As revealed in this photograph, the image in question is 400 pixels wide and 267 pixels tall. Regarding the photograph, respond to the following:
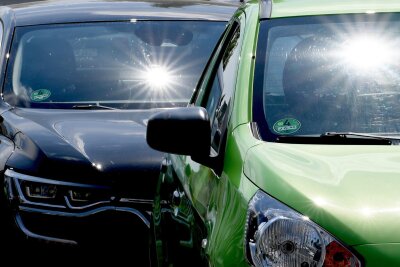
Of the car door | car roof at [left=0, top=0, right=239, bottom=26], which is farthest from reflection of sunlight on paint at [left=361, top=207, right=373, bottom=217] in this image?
car roof at [left=0, top=0, right=239, bottom=26]

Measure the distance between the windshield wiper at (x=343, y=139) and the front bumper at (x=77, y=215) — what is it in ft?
8.01

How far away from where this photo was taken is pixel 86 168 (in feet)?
21.4

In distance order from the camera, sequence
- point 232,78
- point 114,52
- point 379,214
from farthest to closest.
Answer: point 114,52, point 232,78, point 379,214

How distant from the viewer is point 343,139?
413 cm

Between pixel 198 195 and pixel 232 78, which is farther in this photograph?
pixel 232 78

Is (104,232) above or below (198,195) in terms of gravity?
above

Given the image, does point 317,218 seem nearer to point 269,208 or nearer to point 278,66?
point 269,208

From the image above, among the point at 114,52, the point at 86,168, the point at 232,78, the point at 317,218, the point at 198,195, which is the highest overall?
the point at 114,52

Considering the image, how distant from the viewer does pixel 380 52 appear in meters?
4.71

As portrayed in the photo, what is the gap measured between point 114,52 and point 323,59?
3904 millimetres

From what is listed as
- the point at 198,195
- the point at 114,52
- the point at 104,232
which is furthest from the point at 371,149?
the point at 114,52

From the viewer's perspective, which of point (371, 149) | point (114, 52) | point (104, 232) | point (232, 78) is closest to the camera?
point (371, 149)

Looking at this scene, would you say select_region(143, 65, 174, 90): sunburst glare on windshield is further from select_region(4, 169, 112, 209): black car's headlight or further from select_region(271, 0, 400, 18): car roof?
select_region(271, 0, 400, 18): car roof

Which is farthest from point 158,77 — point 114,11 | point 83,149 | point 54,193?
point 54,193
